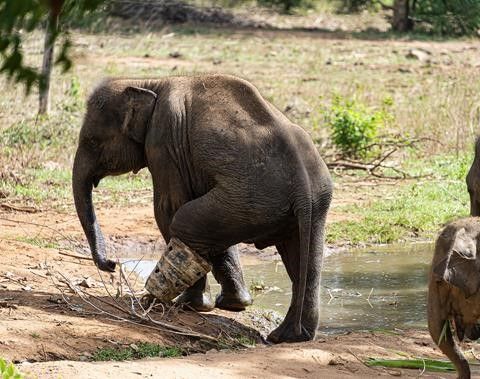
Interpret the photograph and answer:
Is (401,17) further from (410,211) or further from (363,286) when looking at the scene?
(363,286)

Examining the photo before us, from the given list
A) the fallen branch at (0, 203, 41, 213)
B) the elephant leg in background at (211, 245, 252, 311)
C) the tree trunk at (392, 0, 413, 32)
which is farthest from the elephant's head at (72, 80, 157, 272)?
the tree trunk at (392, 0, 413, 32)

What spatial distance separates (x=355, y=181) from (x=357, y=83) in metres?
5.75

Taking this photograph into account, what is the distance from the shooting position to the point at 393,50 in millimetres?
25594

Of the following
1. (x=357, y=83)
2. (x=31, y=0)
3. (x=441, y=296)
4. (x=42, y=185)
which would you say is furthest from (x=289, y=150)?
(x=357, y=83)

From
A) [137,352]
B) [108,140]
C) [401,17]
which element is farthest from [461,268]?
[401,17]

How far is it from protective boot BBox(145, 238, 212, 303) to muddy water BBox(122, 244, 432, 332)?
0.93m

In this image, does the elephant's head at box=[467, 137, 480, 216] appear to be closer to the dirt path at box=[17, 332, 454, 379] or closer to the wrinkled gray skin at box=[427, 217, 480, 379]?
the dirt path at box=[17, 332, 454, 379]

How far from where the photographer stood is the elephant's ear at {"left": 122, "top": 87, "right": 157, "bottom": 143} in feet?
27.1

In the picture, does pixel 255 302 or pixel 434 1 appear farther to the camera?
pixel 434 1

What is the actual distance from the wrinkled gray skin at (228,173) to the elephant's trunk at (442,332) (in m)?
1.55

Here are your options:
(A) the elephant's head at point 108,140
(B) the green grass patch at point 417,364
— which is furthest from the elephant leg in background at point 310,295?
(A) the elephant's head at point 108,140

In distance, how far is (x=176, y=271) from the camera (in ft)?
25.6

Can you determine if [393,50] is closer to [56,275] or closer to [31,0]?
[56,275]

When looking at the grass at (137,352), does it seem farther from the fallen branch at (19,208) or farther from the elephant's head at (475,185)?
the fallen branch at (19,208)
